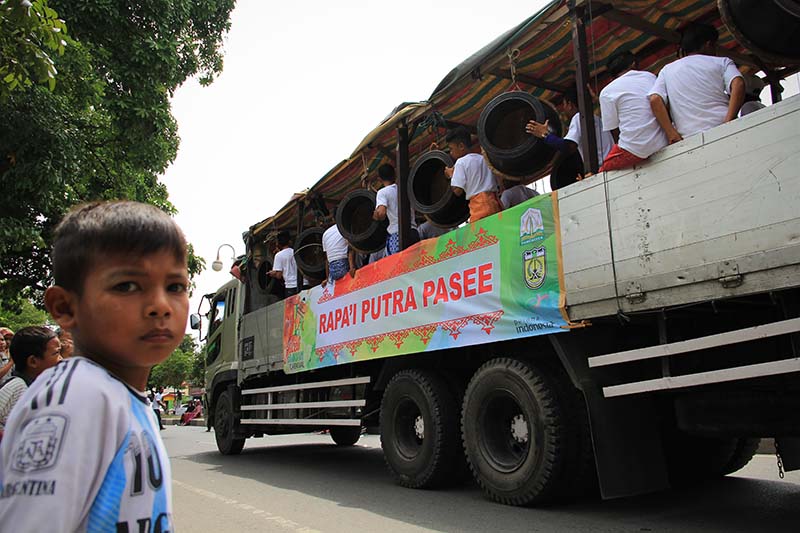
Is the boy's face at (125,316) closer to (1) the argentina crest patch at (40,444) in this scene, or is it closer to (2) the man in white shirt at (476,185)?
(1) the argentina crest patch at (40,444)

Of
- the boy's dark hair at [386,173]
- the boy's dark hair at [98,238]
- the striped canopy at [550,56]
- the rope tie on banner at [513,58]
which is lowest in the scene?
the boy's dark hair at [98,238]

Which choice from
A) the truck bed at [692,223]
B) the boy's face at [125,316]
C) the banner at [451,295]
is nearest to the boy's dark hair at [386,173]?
the banner at [451,295]

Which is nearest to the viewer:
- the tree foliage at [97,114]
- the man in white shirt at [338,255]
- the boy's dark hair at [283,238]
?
the man in white shirt at [338,255]

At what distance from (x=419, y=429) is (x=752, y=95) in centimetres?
422

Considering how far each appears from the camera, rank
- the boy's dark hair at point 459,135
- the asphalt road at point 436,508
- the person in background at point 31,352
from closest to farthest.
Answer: the person in background at point 31,352 < the asphalt road at point 436,508 < the boy's dark hair at point 459,135

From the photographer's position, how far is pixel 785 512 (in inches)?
182

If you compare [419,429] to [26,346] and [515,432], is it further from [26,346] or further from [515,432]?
[26,346]

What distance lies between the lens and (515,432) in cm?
501

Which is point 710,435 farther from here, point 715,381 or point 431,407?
point 431,407

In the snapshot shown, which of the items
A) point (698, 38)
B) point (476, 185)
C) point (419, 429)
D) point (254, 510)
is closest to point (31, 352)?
point (254, 510)

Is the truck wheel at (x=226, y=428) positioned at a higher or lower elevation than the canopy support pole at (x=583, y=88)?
lower

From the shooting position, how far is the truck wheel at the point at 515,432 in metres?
4.54

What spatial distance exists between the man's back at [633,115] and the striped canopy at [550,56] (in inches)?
30.7

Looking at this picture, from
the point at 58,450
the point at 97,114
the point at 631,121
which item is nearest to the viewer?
the point at 58,450
